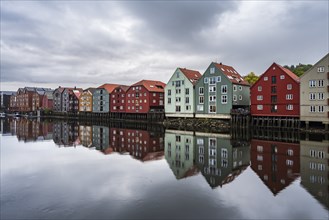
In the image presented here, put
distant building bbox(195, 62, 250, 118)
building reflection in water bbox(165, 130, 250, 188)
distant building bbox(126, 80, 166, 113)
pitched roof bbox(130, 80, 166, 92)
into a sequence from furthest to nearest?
pitched roof bbox(130, 80, 166, 92), distant building bbox(126, 80, 166, 113), distant building bbox(195, 62, 250, 118), building reflection in water bbox(165, 130, 250, 188)

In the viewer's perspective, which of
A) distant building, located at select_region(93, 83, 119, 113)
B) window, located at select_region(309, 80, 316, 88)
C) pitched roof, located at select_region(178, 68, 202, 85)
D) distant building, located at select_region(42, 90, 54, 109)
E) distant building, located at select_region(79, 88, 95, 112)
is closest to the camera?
window, located at select_region(309, 80, 316, 88)

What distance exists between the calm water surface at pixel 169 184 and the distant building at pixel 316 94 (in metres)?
15.8

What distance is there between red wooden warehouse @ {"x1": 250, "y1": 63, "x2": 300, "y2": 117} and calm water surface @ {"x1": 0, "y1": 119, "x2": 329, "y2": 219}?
61.0 ft

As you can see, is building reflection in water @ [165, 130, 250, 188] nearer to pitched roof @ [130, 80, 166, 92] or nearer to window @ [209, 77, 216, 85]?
window @ [209, 77, 216, 85]

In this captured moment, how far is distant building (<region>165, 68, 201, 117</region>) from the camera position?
58312 mm

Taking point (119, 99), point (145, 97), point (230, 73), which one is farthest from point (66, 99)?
point (230, 73)

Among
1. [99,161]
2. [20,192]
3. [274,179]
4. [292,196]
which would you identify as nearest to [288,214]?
[292,196]

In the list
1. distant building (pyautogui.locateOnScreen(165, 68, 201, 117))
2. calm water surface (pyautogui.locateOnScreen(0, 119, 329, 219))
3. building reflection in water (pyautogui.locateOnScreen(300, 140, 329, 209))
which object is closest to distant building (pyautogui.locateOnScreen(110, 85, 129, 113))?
distant building (pyautogui.locateOnScreen(165, 68, 201, 117))

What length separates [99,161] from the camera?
22.8 m

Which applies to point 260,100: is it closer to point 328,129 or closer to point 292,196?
point 328,129

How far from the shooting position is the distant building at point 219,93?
51.7m

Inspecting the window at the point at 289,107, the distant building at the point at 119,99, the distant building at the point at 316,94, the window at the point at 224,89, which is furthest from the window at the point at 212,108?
the distant building at the point at 119,99

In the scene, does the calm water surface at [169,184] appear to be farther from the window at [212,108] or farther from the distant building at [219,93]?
the window at [212,108]

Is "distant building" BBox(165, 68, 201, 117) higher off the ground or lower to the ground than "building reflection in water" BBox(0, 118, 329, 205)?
higher
